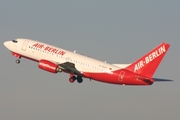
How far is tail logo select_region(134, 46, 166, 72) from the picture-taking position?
96625 mm

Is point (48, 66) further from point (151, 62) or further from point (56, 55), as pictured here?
point (151, 62)

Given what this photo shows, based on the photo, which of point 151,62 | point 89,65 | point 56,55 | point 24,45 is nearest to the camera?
point 151,62

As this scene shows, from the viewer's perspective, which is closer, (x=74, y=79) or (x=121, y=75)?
(x=121, y=75)

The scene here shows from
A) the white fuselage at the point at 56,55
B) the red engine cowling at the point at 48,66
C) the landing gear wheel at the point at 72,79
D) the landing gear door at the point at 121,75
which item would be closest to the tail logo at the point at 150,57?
the landing gear door at the point at 121,75

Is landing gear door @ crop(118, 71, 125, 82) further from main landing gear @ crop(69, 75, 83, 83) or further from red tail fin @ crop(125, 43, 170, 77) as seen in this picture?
main landing gear @ crop(69, 75, 83, 83)

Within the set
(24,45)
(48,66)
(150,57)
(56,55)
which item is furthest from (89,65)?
(24,45)

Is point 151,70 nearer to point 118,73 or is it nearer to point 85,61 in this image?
point 118,73

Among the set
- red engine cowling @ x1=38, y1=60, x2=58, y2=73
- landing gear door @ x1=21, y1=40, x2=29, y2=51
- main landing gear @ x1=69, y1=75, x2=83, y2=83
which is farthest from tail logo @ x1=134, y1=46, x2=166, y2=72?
landing gear door @ x1=21, y1=40, x2=29, y2=51

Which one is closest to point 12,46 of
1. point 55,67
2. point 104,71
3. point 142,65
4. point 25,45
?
point 25,45

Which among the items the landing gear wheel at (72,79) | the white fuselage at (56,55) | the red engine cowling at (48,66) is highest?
the white fuselage at (56,55)

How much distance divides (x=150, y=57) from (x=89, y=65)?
11.5 meters

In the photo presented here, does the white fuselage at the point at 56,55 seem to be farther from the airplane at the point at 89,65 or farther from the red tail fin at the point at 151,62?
the red tail fin at the point at 151,62

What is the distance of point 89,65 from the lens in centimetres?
9875

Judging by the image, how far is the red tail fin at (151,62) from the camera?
96062 millimetres
